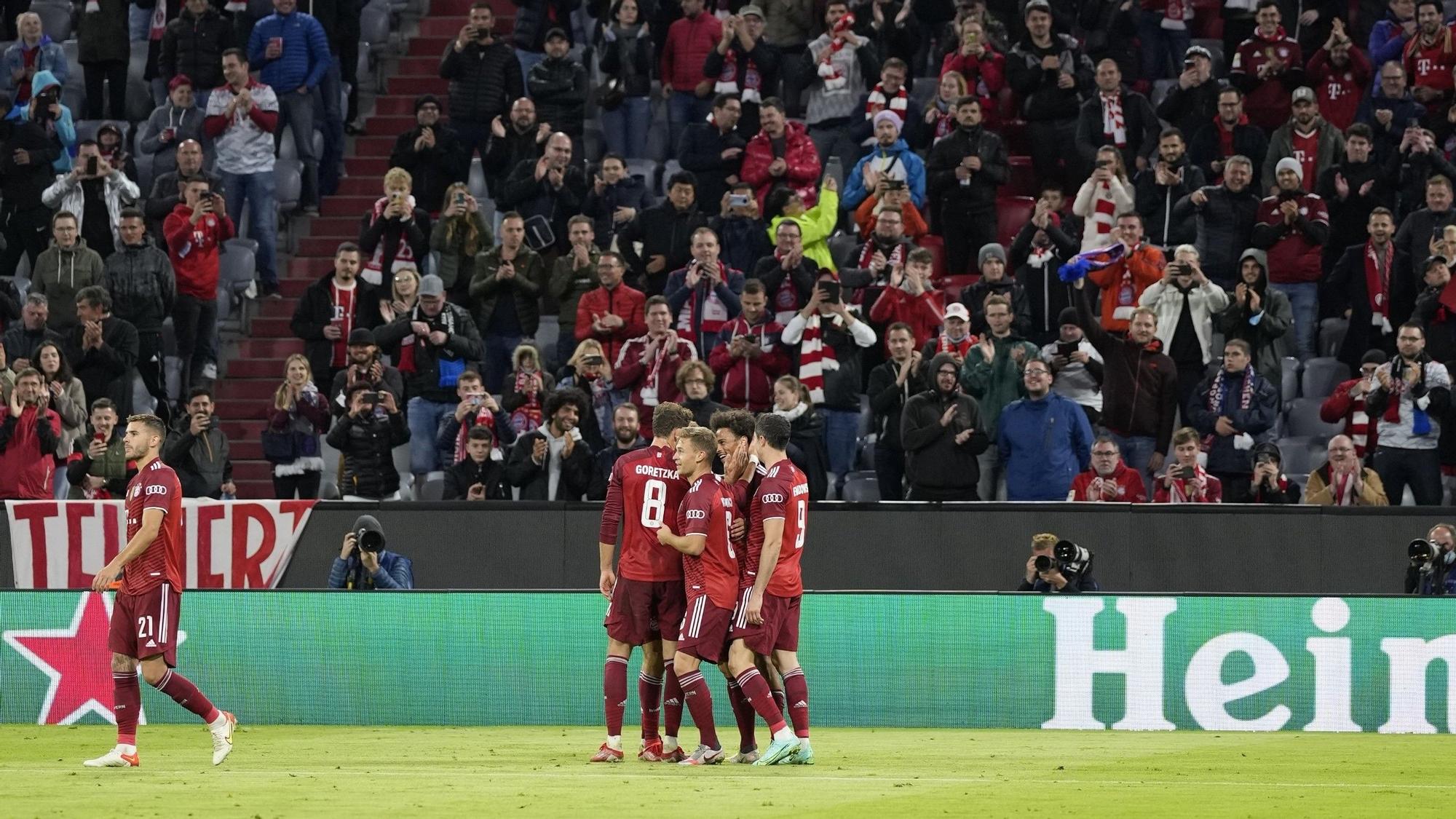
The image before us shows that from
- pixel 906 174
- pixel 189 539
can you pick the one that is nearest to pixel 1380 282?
pixel 906 174

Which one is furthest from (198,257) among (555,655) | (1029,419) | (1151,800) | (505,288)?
(1151,800)

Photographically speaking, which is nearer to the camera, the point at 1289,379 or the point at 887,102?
the point at 1289,379

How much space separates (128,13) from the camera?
1011 inches

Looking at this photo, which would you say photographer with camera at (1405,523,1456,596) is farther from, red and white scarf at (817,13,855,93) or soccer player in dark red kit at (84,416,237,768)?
soccer player in dark red kit at (84,416,237,768)

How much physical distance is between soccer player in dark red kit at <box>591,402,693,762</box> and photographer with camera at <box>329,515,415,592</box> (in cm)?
485

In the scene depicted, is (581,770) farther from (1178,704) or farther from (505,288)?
(505,288)

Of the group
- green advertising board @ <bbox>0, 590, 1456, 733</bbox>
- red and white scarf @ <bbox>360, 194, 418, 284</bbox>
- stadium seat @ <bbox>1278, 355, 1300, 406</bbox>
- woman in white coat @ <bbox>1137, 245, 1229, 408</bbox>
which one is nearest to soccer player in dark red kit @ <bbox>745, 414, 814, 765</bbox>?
green advertising board @ <bbox>0, 590, 1456, 733</bbox>

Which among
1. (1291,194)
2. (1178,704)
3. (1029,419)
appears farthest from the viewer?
(1291,194)

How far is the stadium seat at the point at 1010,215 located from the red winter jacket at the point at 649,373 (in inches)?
167

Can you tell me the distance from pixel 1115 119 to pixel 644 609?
10823mm

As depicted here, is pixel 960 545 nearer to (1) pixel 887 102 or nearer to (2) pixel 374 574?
(2) pixel 374 574

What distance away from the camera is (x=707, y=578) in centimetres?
1331

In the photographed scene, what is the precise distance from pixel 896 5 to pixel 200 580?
9.75m

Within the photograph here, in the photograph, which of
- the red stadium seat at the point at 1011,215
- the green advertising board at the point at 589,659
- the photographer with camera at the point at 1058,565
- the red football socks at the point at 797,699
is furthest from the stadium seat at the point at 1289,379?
the red football socks at the point at 797,699
